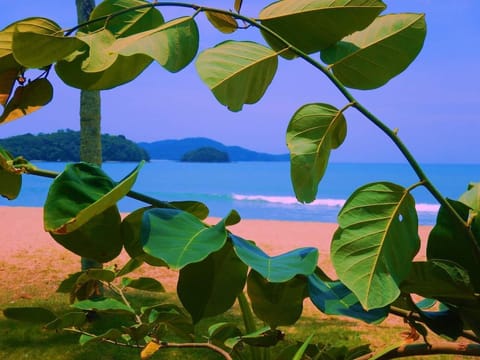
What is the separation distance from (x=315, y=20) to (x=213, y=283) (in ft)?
0.72

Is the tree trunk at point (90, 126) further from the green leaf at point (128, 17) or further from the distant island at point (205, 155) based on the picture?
the distant island at point (205, 155)

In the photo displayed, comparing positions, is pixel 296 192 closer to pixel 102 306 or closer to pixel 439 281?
pixel 439 281

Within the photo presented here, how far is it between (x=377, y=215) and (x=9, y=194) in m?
0.36

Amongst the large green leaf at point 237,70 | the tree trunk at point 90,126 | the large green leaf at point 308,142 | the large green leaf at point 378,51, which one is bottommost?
the tree trunk at point 90,126

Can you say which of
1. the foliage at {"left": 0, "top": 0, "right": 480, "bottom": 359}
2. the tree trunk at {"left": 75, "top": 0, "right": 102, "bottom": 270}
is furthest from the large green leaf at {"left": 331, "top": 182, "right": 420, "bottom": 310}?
the tree trunk at {"left": 75, "top": 0, "right": 102, "bottom": 270}

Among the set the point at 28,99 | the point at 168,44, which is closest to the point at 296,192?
the point at 168,44

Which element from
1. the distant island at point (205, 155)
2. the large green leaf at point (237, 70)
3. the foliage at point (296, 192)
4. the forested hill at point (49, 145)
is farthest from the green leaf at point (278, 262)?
the distant island at point (205, 155)

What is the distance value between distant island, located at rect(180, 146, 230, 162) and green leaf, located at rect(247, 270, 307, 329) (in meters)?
65.4

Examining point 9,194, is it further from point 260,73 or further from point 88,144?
point 88,144

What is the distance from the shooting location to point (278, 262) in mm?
409

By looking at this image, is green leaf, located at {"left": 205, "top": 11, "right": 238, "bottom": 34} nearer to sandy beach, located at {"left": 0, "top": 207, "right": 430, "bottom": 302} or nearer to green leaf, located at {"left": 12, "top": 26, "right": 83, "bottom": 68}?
green leaf, located at {"left": 12, "top": 26, "right": 83, "bottom": 68}

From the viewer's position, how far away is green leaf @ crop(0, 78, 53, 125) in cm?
58

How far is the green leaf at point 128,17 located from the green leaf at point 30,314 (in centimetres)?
28

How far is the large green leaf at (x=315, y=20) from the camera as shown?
17.0 inches
